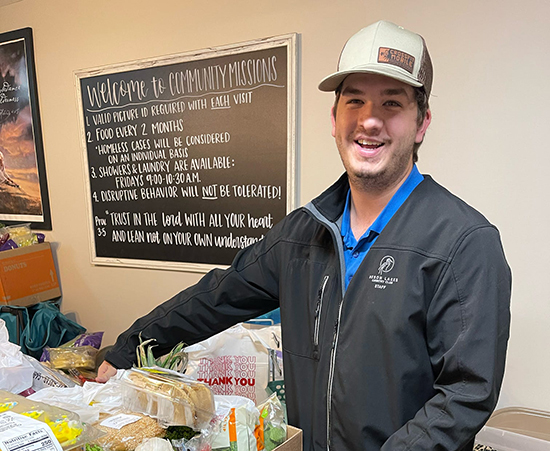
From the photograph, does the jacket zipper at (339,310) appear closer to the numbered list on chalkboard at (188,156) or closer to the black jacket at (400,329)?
the black jacket at (400,329)

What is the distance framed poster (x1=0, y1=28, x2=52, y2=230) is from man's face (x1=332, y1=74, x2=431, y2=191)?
2649 mm

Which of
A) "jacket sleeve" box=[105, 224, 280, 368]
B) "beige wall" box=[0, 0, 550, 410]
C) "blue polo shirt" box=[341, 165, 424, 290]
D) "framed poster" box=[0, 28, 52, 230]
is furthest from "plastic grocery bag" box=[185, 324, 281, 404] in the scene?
"framed poster" box=[0, 28, 52, 230]

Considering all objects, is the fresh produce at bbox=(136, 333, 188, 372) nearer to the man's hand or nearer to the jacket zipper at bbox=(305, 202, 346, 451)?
the man's hand

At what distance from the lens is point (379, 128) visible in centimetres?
107

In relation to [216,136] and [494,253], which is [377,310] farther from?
[216,136]

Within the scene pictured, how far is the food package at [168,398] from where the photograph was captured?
0.89 meters

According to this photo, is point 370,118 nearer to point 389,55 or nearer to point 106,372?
point 389,55

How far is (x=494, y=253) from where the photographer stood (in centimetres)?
90

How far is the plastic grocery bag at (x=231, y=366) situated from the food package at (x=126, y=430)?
648mm

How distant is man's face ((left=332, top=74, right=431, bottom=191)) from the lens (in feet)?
3.50

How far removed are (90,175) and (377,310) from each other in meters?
2.43

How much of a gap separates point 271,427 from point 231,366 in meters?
0.68

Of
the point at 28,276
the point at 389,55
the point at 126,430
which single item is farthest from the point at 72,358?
the point at 389,55

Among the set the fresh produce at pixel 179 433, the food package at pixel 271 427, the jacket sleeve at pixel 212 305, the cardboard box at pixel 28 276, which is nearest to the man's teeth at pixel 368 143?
the jacket sleeve at pixel 212 305
